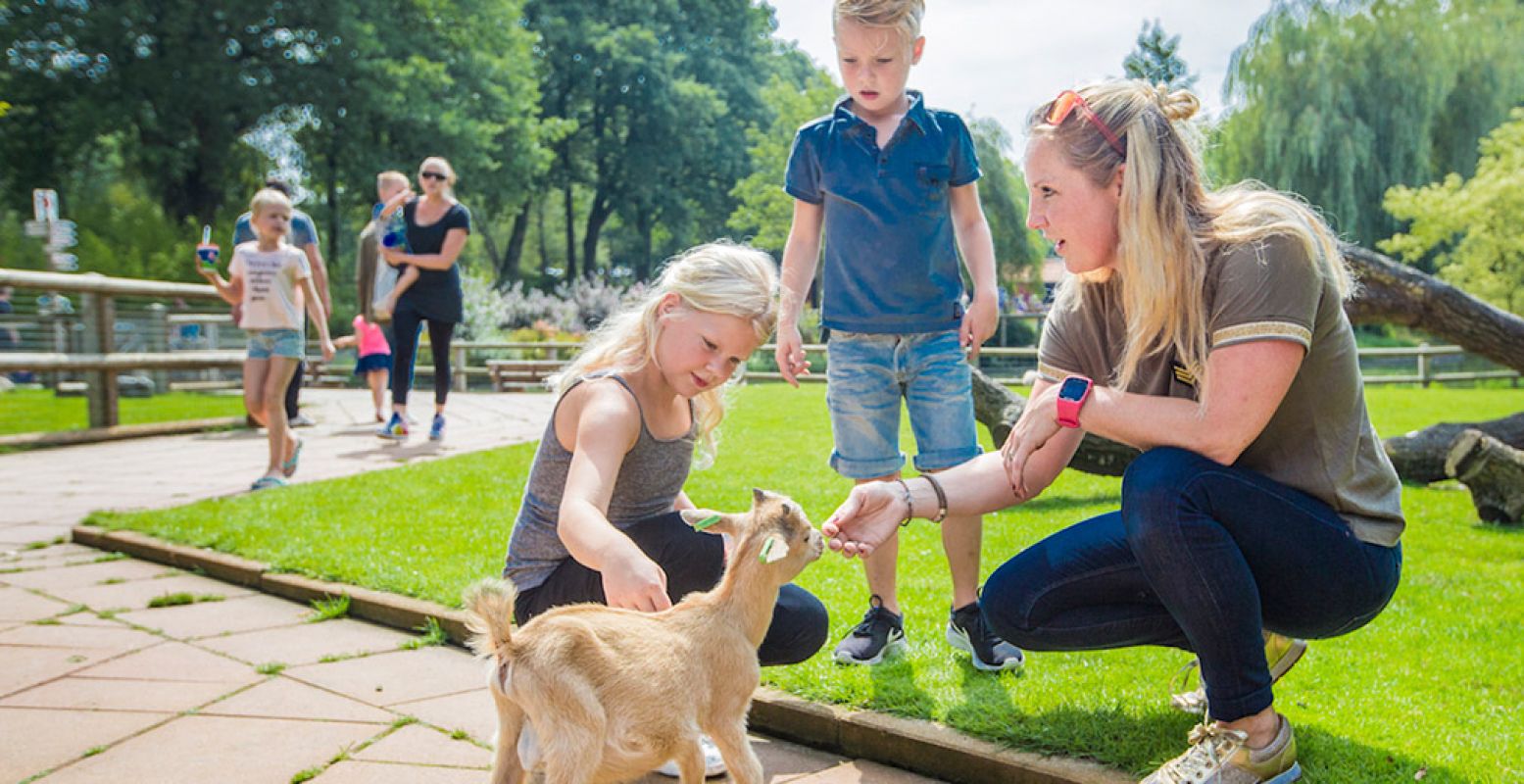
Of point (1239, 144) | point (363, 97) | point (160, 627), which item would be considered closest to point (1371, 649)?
point (160, 627)

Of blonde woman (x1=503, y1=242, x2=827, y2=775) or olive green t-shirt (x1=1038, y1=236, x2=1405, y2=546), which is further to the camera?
blonde woman (x1=503, y1=242, x2=827, y2=775)

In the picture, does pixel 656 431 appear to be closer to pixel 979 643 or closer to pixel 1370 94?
pixel 979 643

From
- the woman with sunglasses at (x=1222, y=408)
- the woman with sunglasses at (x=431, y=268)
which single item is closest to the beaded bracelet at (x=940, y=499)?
the woman with sunglasses at (x=1222, y=408)

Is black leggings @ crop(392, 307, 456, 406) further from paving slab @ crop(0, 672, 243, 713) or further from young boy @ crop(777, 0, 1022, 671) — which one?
young boy @ crop(777, 0, 1022, 671)

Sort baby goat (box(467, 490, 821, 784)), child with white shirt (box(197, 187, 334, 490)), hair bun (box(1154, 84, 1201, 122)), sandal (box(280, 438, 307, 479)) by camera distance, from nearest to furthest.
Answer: baby goat (box(467, 490, 821, 784)), hair bun (box(1154, 84, 1201, 122)), child with white shirt (box(197, 187, 334, 490)), sandal (box(280, 438, 307, 479))

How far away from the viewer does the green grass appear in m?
12.9

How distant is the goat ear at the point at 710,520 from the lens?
2.72m

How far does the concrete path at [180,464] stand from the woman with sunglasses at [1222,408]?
259 inches

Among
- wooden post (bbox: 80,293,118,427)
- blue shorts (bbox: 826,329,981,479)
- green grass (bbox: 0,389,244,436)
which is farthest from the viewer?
green grass (bbox: 0,389,244,436)

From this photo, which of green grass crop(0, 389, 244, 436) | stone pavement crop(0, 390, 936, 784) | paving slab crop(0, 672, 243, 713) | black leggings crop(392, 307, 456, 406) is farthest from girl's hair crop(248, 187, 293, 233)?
paving slab crop(0, 672, 243, 713)

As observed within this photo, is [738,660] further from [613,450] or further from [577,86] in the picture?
[577,86]

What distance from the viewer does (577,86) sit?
4662 centimetres

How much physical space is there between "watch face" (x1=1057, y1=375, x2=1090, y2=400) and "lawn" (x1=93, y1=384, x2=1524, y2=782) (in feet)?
3.11

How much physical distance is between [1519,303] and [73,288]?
27195mm
